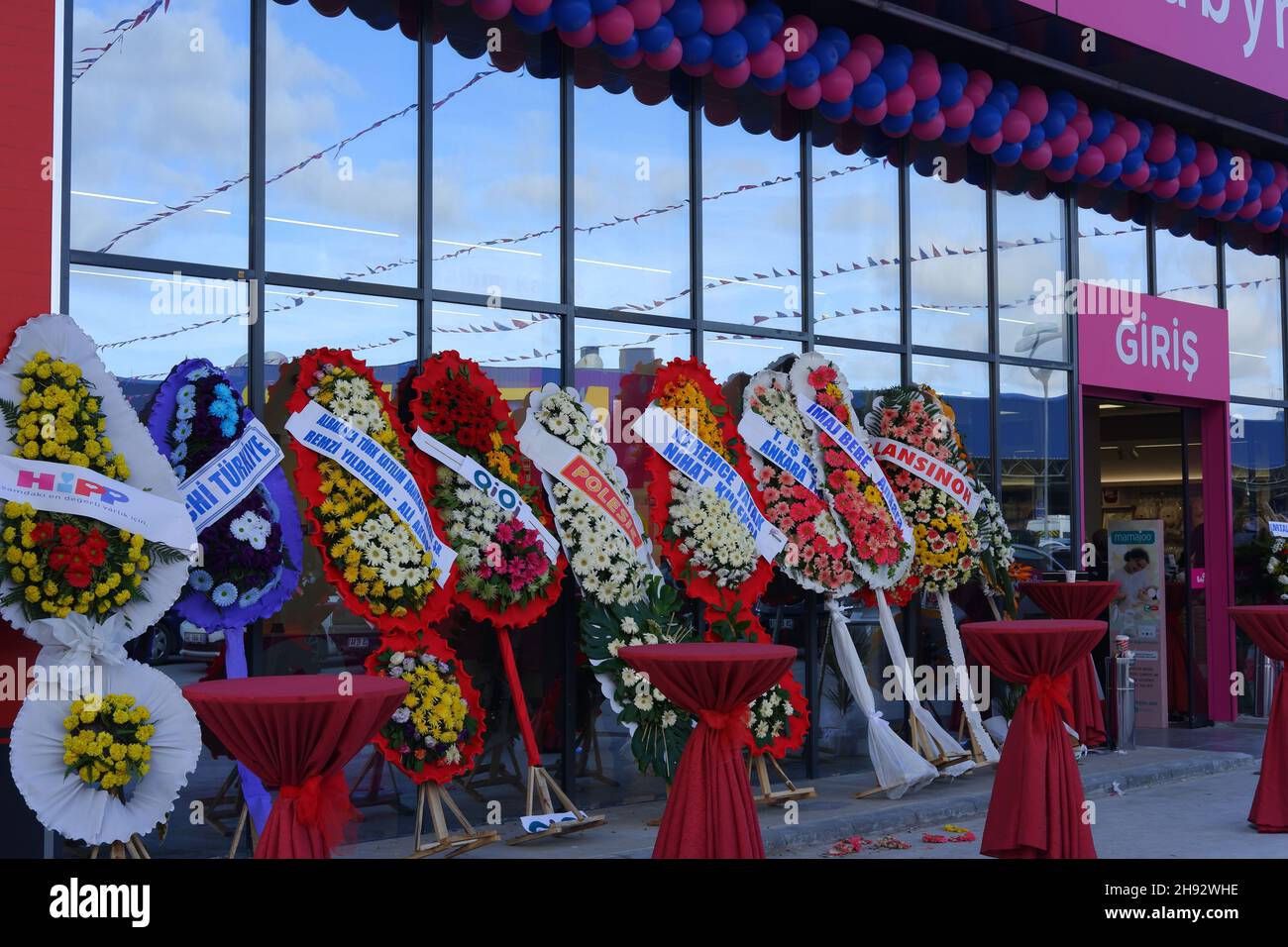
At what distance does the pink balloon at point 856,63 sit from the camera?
925cm

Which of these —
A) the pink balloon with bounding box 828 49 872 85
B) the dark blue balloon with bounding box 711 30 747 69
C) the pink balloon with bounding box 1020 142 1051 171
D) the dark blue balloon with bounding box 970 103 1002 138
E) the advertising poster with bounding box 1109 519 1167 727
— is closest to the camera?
the dark blue balloon with bounding box 711 30 747 69

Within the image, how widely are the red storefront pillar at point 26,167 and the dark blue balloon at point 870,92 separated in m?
4.87

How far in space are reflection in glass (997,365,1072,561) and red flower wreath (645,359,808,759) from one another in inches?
131

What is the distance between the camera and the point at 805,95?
916cm

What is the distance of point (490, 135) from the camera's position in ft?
27.2

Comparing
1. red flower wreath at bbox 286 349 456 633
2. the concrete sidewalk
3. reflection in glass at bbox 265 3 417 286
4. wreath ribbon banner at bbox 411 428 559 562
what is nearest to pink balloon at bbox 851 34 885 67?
reflection in glass at bbox 265 3 417 286

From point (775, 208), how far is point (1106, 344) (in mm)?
3582

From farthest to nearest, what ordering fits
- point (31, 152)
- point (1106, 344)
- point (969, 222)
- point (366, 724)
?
point (1106, 344), point (969, 222), point (31, 152), point (366, 724)

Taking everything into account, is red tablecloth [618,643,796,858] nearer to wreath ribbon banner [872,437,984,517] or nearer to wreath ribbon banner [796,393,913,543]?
wreath ribbon banner [796,393,913,543]

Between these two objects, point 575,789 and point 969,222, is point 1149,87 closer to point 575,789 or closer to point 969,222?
point 969,222

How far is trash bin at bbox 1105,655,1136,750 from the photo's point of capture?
10773 millimetres

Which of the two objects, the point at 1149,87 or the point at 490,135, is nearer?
the point at 490,135

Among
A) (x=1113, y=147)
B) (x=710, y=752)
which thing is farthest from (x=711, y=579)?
(x=1113, y=147)
